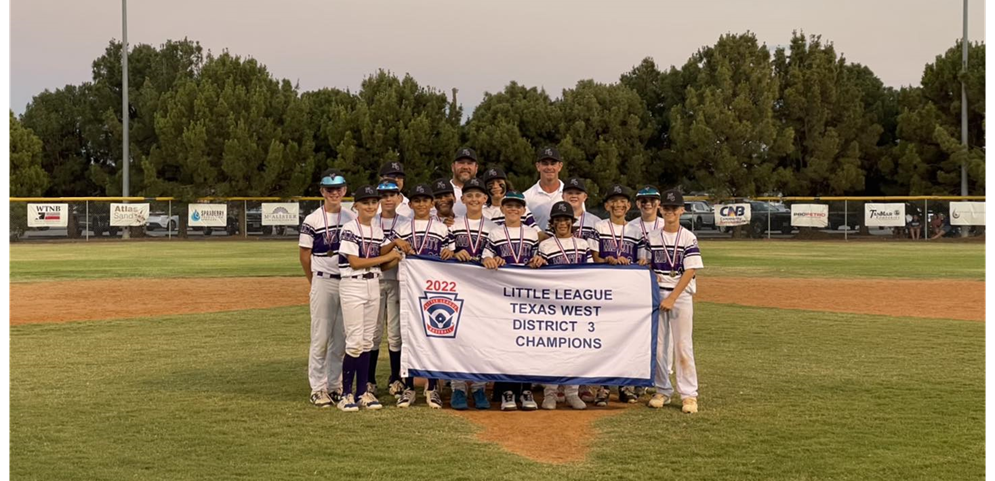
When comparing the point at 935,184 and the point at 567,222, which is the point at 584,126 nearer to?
the point at 935,184

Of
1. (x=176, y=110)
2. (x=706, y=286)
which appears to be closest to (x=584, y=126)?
(x=176, y=110)

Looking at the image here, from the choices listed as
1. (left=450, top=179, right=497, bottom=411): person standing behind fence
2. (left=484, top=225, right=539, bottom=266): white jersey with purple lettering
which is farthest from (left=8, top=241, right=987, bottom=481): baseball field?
(left=484, top=225, right=539, bottom=266): white jersey with purple lettering

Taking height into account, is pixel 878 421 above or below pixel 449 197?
below

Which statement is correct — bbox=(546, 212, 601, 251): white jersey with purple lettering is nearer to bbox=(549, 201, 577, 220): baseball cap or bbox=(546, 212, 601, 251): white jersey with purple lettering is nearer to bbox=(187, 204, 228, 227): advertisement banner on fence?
bbox=(549, 201, 577, 220): baseball cap

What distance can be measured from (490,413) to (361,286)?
4.58 feet

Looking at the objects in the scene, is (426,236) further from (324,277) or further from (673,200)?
(673,200)

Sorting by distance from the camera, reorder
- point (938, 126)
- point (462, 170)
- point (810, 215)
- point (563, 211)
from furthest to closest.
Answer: point (938, 126) < point (810, 215) < point (462, 170) < point (563, 211)

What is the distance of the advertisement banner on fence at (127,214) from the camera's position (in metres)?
39.1

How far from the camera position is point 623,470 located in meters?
5.90

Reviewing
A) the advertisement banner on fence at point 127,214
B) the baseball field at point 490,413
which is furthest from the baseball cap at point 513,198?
the advertisement banner on fence at point 127,214

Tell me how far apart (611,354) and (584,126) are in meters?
38.9

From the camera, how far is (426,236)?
8094 mm

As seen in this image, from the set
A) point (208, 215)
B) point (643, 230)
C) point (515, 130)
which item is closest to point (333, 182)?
point (643, 230)

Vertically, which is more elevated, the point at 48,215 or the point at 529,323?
the point at 48,215
